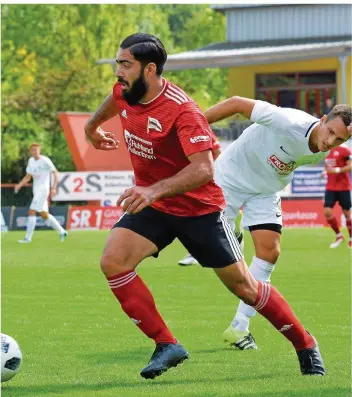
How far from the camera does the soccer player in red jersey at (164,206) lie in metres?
7.32

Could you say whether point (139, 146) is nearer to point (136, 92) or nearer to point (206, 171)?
point (136, 92)

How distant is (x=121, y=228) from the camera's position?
7711 millimetres

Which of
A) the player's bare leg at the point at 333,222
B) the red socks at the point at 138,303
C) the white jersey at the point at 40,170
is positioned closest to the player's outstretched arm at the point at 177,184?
the red socks at the point at 138,303

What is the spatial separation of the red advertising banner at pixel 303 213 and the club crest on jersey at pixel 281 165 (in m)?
24.0

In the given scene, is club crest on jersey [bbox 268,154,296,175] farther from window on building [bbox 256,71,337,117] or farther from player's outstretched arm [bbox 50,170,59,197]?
window on building [bbox 256,71,337,117]

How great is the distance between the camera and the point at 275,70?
4750 centimetres

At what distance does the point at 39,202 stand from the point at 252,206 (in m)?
16.6

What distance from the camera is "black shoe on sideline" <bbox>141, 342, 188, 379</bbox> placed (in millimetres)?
7543

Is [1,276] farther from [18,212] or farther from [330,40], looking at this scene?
[330,40]

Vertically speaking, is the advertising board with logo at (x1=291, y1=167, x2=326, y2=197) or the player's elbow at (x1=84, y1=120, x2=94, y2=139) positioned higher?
the player's elbow at (x1=84, y1=120, x2=94, y2=139)

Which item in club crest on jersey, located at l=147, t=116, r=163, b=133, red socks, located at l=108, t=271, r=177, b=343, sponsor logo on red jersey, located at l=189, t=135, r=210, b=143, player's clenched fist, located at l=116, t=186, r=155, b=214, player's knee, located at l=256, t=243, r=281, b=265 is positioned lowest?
player's knee, located at l=256, t=243, r=281, b=265

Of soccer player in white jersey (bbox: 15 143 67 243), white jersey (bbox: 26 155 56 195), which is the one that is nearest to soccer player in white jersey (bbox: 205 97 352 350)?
soccer player in white jersey (bbox: 15 143 67 243)

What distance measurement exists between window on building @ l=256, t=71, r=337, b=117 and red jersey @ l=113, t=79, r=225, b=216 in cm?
3732

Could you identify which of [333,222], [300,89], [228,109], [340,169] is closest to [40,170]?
[333,222]
